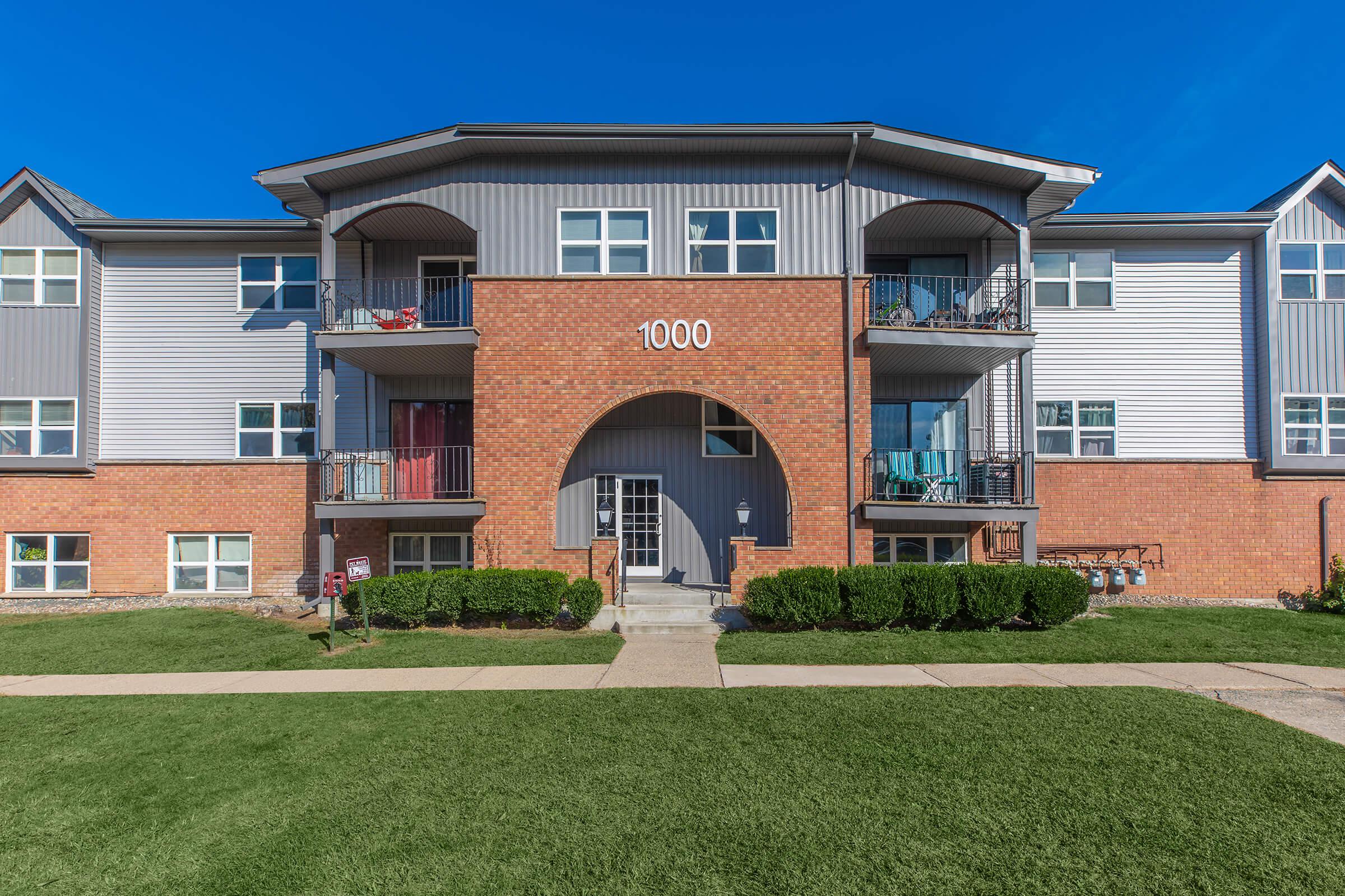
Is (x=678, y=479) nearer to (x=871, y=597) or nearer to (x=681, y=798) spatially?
(x=871, y=597)

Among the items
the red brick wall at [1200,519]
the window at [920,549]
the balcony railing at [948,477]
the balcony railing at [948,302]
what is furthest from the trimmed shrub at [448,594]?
the red brick wall at [1200,519]

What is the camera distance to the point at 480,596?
1123 cm

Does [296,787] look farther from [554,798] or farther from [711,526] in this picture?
[711,526]

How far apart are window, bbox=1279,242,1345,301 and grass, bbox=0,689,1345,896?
12333mm

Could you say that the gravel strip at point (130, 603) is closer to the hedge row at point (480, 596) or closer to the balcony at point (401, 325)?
the hedge row at point (480, 596)

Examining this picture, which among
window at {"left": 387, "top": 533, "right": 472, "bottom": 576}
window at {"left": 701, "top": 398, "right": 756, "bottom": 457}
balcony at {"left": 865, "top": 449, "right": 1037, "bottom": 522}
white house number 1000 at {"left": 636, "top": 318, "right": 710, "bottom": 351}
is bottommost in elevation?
window at {"left": 387, "top": 533, "right": 472, "bottom": 576}

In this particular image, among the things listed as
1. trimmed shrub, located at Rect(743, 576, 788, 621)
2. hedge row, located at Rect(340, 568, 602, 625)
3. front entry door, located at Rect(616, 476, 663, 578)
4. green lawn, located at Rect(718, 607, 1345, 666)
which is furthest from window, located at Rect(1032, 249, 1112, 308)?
hedge row, located at Rect(340, 568, 602, 625)

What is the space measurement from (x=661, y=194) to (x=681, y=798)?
10.7 meters

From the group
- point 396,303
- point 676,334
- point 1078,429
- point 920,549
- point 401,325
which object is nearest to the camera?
point 676,334

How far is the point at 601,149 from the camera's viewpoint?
12695mm

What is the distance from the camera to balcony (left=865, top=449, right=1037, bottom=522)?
1195cm

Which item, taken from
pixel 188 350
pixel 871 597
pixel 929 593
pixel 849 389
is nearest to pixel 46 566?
pixel 188 350

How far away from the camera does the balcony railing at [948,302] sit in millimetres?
12711

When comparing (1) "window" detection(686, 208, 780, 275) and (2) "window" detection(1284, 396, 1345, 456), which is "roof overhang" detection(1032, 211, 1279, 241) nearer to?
(2) "window" detection(1284, 396, 1345, 456)
